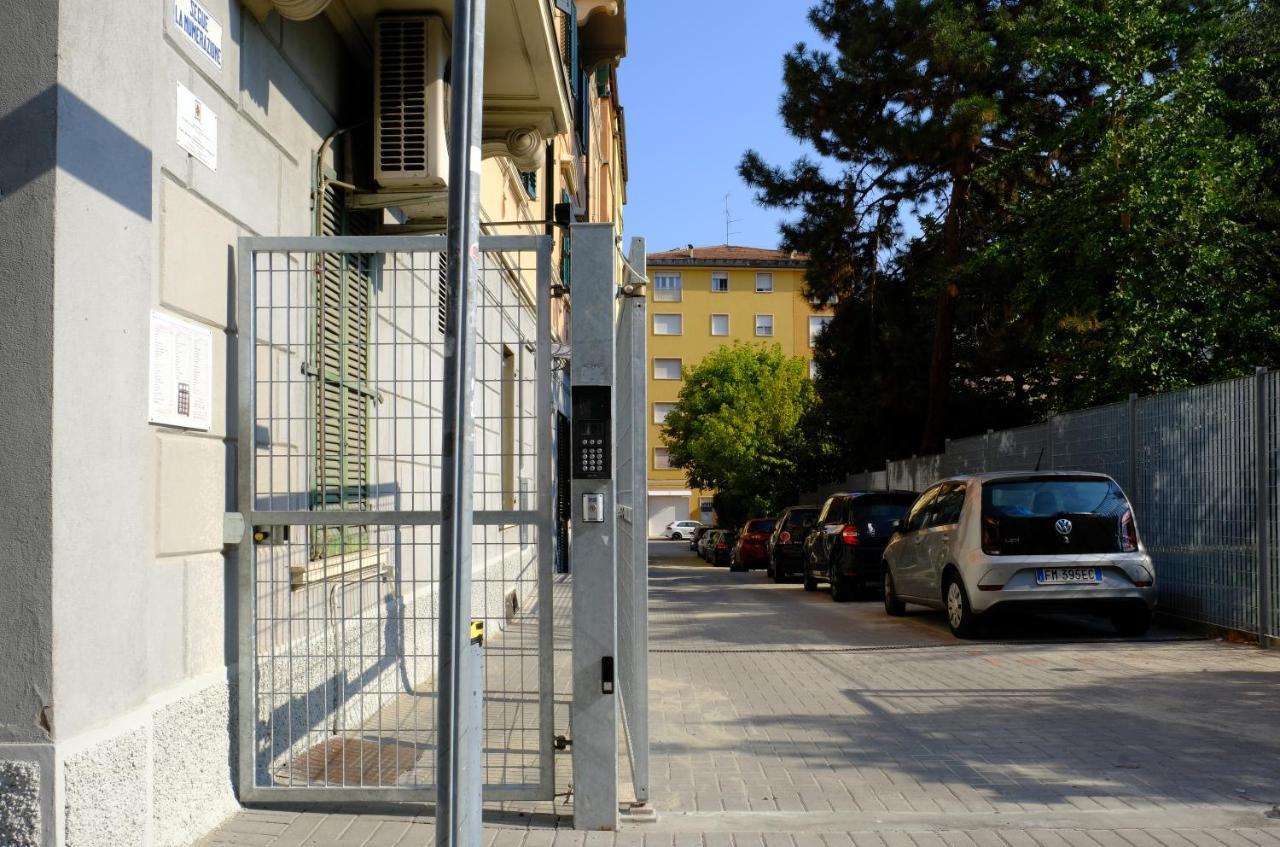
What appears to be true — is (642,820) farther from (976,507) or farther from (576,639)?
(976,507)

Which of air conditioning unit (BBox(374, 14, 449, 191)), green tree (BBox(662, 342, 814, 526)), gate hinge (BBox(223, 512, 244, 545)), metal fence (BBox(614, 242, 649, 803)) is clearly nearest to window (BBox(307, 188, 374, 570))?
air conditioning unit (BBox(374, 14, 449, 191))

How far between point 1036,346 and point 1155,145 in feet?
12.3

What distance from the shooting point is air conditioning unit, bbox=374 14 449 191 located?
26.7 feet

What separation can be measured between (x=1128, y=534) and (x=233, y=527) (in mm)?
9456

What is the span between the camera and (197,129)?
222 inches

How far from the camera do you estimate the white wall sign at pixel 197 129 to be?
5.49 metres

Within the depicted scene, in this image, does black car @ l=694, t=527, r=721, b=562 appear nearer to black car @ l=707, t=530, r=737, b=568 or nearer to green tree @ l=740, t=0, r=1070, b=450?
black car @ l=707, t=530, r=737, b=568

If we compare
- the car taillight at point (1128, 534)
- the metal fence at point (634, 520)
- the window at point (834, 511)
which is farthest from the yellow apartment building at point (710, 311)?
the metal fence at point (634, 520)

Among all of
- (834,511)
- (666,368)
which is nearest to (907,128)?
(834,511)

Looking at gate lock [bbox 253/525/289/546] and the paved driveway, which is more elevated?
gate lock [bbox 253/525/289/546]

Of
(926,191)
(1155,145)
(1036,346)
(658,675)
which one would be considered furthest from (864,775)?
(926,191)

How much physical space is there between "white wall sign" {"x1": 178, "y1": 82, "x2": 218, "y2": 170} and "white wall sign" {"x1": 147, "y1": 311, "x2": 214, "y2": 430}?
753 millimetres

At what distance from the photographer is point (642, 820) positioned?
575 cm

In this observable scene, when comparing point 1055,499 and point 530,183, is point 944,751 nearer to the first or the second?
point 1055,499
